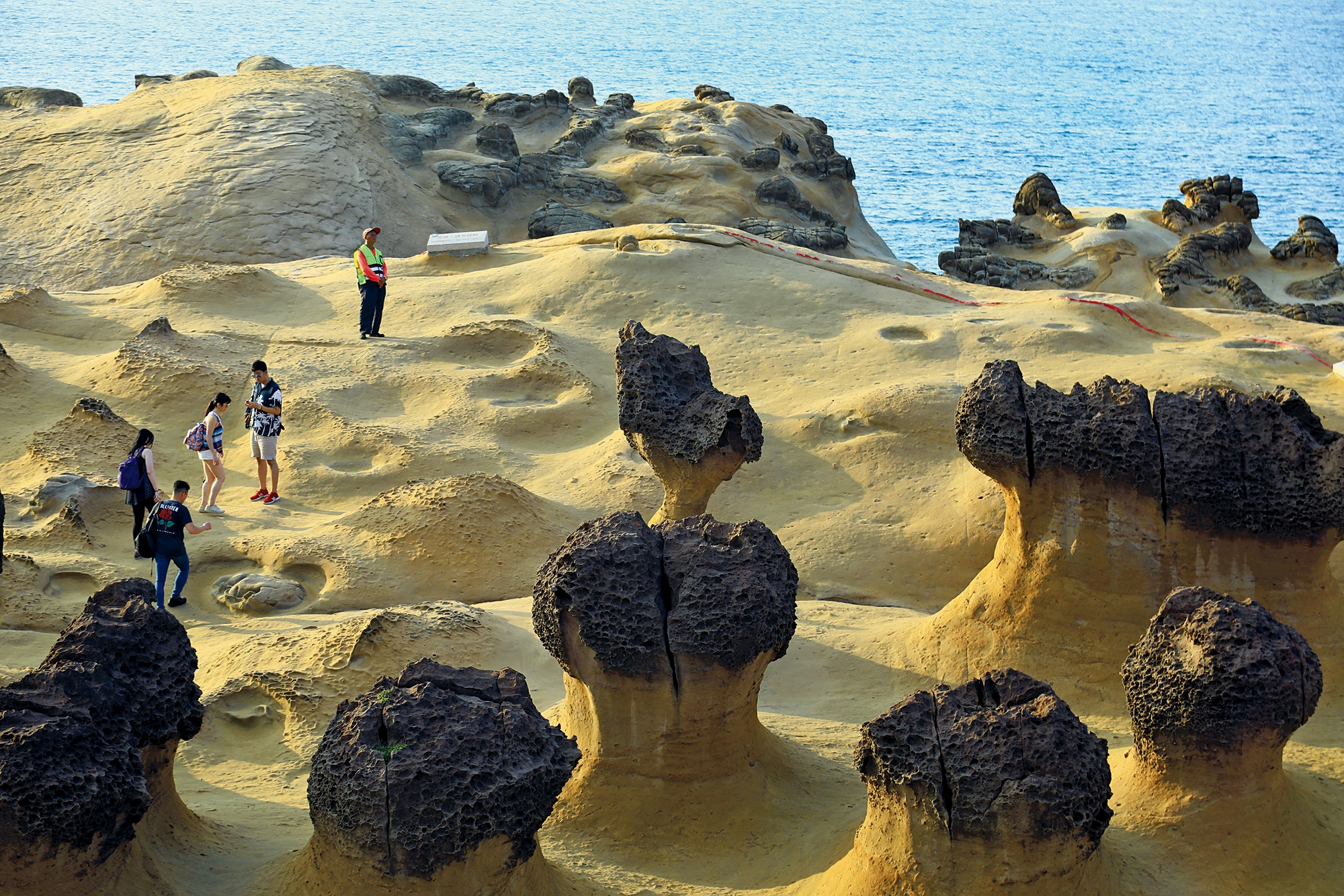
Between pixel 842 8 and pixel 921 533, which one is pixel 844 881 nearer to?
pixel 921 533

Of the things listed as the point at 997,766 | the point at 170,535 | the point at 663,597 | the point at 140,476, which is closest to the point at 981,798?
the point at 997,766

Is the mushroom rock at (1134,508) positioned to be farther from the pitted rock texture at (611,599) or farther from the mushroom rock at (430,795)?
the mushroom rock at (430,795)

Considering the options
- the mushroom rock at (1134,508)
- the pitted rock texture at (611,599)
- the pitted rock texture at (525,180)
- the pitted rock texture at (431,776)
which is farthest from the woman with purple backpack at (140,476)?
the pitted rock texture at (525,180)

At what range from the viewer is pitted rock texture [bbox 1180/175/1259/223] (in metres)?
→ 25.1

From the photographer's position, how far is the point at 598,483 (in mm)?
10602

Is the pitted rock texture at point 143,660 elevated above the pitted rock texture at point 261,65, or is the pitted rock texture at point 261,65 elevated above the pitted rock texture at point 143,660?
the pitted rock texture at point 261,65

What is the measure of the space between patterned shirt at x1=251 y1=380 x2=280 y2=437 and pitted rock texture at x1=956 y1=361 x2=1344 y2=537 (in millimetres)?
6065

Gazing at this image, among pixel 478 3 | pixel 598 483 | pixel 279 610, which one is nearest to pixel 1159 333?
pixel 598 483

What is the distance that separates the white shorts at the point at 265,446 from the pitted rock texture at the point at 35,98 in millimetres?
16544

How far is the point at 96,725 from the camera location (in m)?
4.68

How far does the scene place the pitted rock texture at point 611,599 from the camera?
214 inches

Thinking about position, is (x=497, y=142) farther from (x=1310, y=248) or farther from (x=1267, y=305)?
(x=1310, y=248)

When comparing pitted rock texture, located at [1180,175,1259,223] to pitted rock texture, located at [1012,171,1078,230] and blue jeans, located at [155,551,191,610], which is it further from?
blue jeans, located at [155,551,191,610]

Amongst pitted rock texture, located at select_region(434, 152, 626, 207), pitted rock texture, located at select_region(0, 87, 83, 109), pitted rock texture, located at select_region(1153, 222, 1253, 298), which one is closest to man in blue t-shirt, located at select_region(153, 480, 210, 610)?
pitted rock texture, located at select_region(434, 152, 626, 207)
